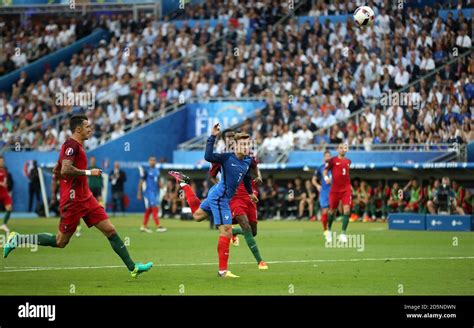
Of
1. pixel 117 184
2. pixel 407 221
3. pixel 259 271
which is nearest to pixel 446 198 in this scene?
pixel 407 221

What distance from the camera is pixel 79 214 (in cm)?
1667

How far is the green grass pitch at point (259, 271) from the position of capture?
1562cm

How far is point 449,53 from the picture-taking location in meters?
40.8

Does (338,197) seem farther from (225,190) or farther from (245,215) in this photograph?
(225,190)

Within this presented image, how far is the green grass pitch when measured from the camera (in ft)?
51.2

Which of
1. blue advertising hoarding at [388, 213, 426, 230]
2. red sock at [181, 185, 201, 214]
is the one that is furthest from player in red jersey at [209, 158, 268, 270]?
blue advertising hoarding at [388, 213, 426, 230]

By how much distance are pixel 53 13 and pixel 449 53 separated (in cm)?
2218

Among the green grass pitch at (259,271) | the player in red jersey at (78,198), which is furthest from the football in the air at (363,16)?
the player in red jersey at (78,198)

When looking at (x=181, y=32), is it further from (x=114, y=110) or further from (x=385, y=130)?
(x=385, y=130)

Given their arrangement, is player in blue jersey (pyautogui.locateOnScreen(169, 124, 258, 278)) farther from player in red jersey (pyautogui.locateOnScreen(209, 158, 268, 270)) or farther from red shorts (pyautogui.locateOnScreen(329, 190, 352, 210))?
→ red shorts (pyautogui.locateOnScreen(329, 190, 352, 210))

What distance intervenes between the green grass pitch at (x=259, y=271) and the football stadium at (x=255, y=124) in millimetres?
163

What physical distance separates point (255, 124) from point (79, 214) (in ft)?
85.1

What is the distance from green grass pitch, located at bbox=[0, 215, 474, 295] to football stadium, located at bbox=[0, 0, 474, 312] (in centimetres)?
16

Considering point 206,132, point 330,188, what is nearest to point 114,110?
point 206,132
